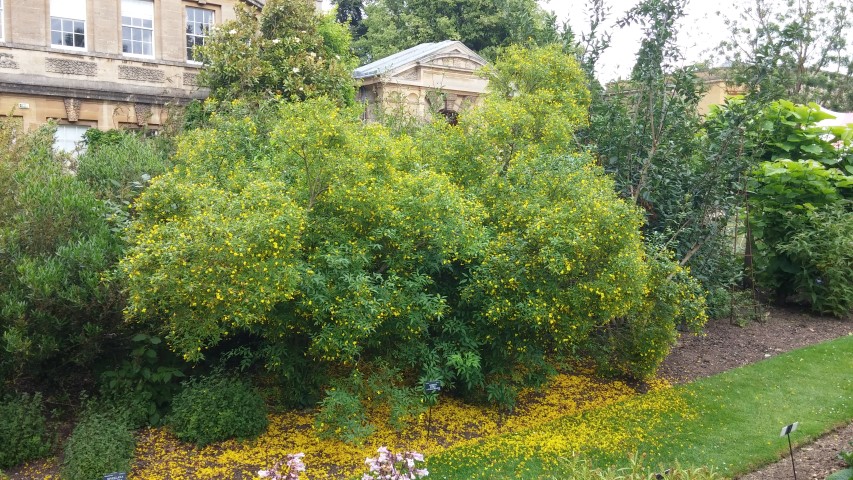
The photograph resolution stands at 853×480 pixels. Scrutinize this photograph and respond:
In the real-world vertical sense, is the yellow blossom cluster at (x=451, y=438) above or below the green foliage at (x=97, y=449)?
below

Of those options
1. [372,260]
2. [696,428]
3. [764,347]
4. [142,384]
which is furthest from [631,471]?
[764,347]

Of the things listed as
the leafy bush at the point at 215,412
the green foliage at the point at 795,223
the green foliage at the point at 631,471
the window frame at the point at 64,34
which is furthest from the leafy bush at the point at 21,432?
the window frame at the point at 64,34

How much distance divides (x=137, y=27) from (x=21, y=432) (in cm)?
1506

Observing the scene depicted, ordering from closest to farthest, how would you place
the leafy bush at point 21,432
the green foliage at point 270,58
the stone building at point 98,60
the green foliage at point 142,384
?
the leafy bush at point 21,432, the green foliage at point 142,384, the green foliage at point 270,58, the stone building at point 98,60

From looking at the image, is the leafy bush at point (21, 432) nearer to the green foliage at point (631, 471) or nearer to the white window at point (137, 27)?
the green foliage at point (631, 471)

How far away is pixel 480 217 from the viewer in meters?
8.65

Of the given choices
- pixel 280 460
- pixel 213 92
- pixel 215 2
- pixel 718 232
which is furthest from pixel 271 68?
pixel 280 460

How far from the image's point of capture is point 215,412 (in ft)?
26.5

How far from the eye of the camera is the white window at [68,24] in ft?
61.6

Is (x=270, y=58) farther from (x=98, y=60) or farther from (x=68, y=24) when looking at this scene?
(x=68, y=24)

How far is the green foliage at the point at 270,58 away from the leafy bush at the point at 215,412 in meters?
10.1

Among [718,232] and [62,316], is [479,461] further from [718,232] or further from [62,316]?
[718,232]

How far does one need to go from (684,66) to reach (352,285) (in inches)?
305

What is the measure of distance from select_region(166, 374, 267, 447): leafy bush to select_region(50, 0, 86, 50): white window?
14158 mm
